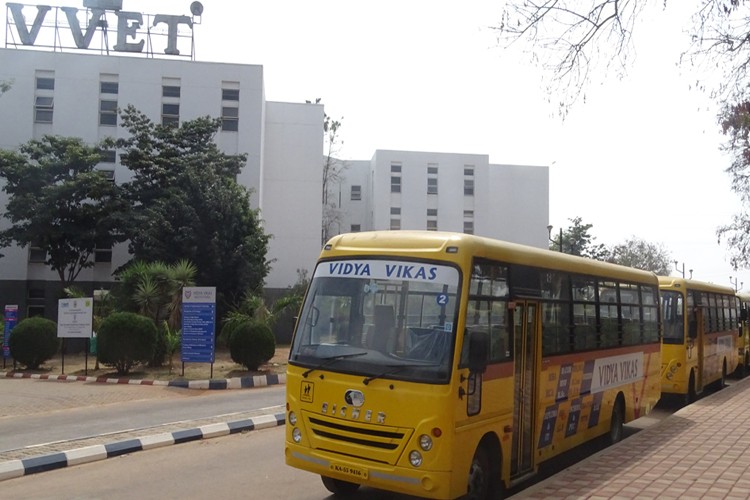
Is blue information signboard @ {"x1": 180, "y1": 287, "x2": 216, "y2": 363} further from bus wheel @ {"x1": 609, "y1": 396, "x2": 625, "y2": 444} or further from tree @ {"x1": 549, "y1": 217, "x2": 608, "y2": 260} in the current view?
tree @ {"x1": 549, "y1": 217, "x2": 608, "y2": 260}

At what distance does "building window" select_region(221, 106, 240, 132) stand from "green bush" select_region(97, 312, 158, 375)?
17623mm

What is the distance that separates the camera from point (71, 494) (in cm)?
790

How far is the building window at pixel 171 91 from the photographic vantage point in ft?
115

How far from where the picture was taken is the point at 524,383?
8.09 meters

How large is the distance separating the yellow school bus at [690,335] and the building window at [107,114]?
2756cm

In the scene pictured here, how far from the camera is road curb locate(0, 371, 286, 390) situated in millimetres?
18703

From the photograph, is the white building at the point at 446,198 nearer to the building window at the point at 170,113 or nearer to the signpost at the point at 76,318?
the building window at the point at 170,113

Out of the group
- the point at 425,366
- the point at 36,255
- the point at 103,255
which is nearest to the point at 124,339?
the point at 425,366

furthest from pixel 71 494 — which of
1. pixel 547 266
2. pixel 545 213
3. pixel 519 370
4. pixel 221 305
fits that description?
pixel 545 213

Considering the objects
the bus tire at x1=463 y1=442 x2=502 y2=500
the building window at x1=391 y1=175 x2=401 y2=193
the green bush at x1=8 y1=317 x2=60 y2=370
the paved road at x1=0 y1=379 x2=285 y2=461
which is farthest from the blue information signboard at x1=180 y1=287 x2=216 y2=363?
the building window at x1=391 y1=175 x2=401 y2=193

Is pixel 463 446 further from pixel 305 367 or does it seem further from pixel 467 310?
pixel 305 367

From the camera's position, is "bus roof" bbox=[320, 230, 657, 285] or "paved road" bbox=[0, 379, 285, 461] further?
"paved road" bbox=[0, 379, 285, 461]

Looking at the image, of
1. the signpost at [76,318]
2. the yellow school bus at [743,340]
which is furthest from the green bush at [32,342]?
the yellow school bus at [743,340]

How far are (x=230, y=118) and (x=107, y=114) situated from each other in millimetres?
5864
